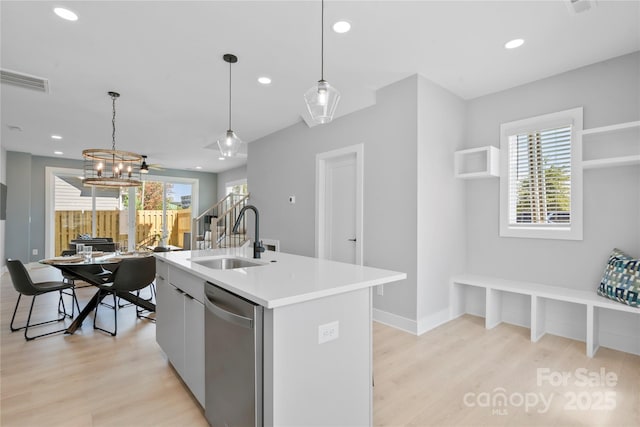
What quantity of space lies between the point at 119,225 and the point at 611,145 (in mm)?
10041

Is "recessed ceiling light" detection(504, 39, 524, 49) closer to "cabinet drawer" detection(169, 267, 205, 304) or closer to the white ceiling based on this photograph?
the white ceiling

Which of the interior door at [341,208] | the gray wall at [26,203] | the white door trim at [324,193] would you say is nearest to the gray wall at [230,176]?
the gray wall at [26,203]

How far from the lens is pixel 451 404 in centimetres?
204

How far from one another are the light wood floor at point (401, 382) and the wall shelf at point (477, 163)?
1683 mm

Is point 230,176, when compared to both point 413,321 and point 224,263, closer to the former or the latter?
point 224,263

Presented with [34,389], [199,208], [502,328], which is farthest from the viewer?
[199,208]

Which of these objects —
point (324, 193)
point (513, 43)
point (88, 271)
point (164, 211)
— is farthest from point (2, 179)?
point (513, 43)

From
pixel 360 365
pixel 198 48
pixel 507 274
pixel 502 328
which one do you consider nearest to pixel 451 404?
pixel 360 365

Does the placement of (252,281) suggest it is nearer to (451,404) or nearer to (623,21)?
(451,404)

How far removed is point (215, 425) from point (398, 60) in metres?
3.18

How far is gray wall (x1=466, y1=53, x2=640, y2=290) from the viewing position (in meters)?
2.85

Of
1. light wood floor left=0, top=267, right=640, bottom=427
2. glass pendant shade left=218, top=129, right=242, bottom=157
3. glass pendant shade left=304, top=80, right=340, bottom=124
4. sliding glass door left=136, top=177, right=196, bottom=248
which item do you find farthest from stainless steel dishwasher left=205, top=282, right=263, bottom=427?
sliding glass door left=136, top=177, right=196, bottom=248

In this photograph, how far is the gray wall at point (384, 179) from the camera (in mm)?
3350

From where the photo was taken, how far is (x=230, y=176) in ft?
32.7
